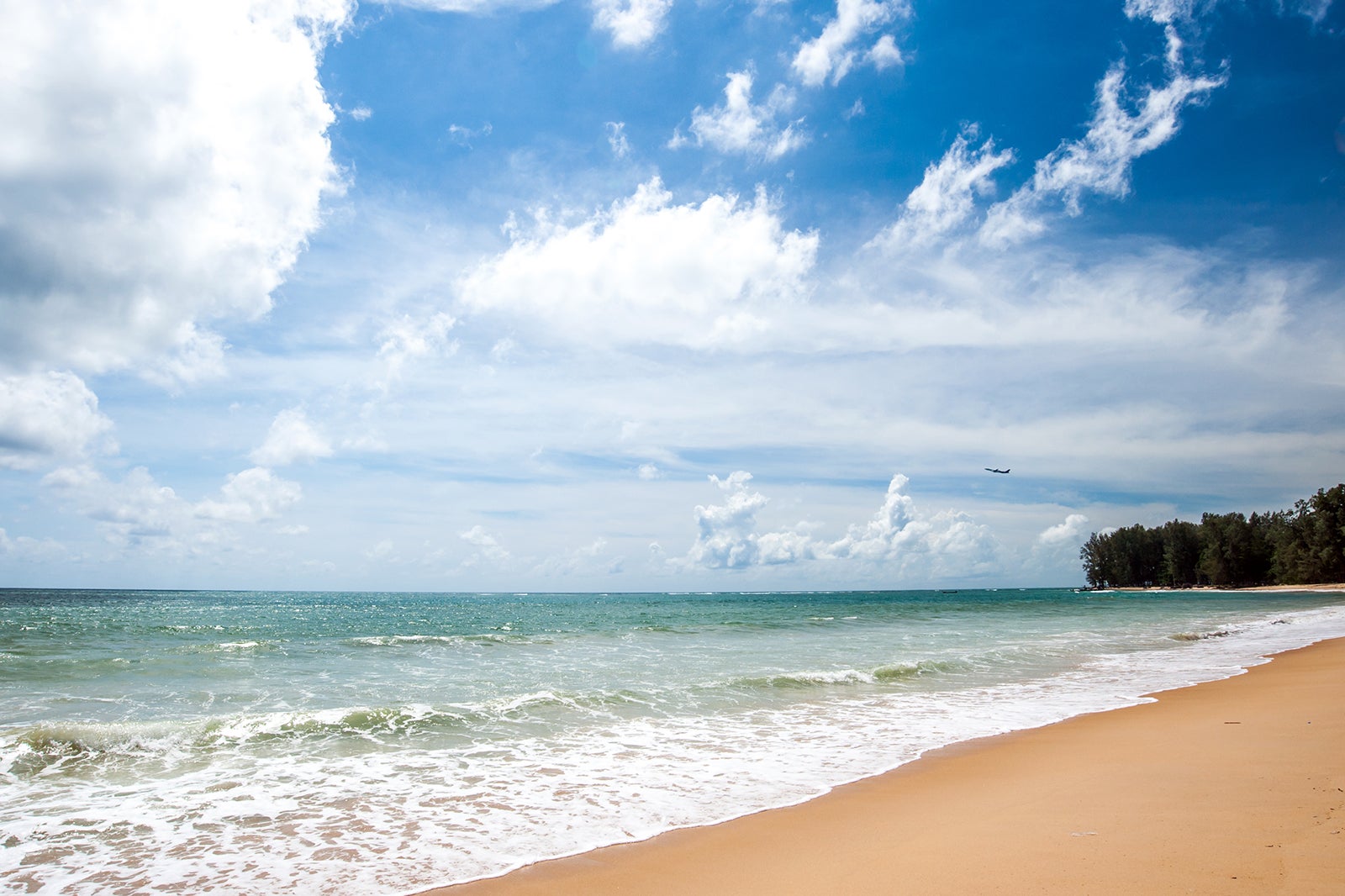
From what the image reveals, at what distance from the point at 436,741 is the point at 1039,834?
743 cm

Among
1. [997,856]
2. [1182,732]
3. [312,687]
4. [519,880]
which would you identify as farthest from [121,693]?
[1182,732]

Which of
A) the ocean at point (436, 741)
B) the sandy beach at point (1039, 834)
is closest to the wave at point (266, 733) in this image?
the ocean at point (436, 741)

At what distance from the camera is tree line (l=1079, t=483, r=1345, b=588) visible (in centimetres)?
8562

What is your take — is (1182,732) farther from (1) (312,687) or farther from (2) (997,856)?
(1) (312,687)

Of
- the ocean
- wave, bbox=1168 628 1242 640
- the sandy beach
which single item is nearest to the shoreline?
wave, bbox=1168 628 1242 640

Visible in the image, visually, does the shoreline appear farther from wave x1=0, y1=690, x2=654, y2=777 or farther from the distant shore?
wave x1=0, y1=690, x2=654, y2=777

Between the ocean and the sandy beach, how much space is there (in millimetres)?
512

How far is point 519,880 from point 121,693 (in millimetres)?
12472

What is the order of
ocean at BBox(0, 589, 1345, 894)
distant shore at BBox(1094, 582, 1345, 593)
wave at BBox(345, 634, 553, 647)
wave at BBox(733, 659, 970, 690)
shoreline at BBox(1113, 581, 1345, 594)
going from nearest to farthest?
ocean at BBox(0, 589, 1345, 894) < wave at BBox(733, 659, 970, 690) < wave at BBox(345, 634, 553, 647) < shoreline at BBox(1113, 581, 1345, 594) < distant shore at BBox(1094, 582, 1345, 593)

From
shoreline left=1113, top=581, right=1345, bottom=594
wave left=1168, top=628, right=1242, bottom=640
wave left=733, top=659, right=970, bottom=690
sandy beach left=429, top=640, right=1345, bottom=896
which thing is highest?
sandy beach left=429, top=640, right=1345, bottom=896

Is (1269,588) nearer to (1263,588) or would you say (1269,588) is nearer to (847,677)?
(1263,588)

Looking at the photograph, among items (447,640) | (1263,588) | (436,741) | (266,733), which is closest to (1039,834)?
(436,741)

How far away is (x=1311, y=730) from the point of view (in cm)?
845

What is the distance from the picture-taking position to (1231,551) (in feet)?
346
